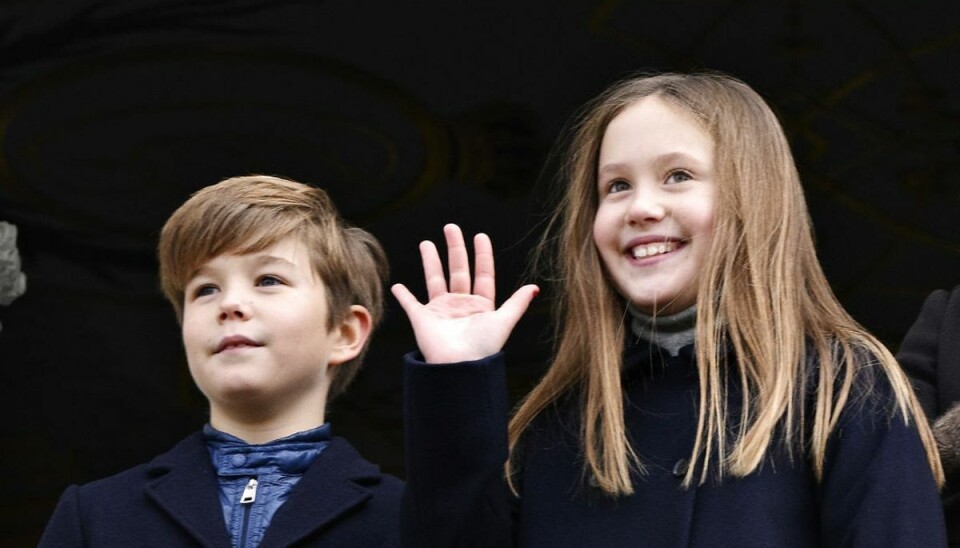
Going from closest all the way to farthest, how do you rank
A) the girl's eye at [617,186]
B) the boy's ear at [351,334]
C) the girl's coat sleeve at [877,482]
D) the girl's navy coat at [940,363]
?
the girl's coat sleeve at [877,482] → the girl's eye at [617,186] → the girl's navy coat at [940,363] → the boy's ear at [351,334]

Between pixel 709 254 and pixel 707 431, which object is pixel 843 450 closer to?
pixel 707 431

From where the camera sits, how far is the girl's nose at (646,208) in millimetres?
2164

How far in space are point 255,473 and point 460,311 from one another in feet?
1.96

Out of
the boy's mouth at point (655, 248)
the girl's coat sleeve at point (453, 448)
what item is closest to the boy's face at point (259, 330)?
the girl's coat sleeve at point (453, 448)

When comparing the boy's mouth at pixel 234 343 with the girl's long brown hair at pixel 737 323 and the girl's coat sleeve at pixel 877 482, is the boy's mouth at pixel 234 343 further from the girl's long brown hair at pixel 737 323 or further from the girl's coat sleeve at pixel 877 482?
the girl's coat sleeve at pixel 877 482

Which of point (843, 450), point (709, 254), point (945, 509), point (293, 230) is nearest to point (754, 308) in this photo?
point (709, 254)

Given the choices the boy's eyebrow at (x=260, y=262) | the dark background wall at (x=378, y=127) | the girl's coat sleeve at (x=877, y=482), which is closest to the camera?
the girl's coat sleeve at (x=877, y=482)

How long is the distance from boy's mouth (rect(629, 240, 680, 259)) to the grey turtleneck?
0.08 m

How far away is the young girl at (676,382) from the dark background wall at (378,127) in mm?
2051

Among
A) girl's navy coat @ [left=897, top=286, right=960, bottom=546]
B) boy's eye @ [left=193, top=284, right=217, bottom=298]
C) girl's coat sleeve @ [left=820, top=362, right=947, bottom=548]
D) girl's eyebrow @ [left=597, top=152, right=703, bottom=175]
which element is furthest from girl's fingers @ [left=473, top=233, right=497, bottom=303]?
girl's navy coat @ [left=897, top=286, right=960, bottom=546]

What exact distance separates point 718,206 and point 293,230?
0.80 meters

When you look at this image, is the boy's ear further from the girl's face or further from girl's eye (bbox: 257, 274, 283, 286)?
the girl's face

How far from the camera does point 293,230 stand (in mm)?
2678

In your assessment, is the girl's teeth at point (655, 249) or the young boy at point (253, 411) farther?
the young boy at point (253, 411)
